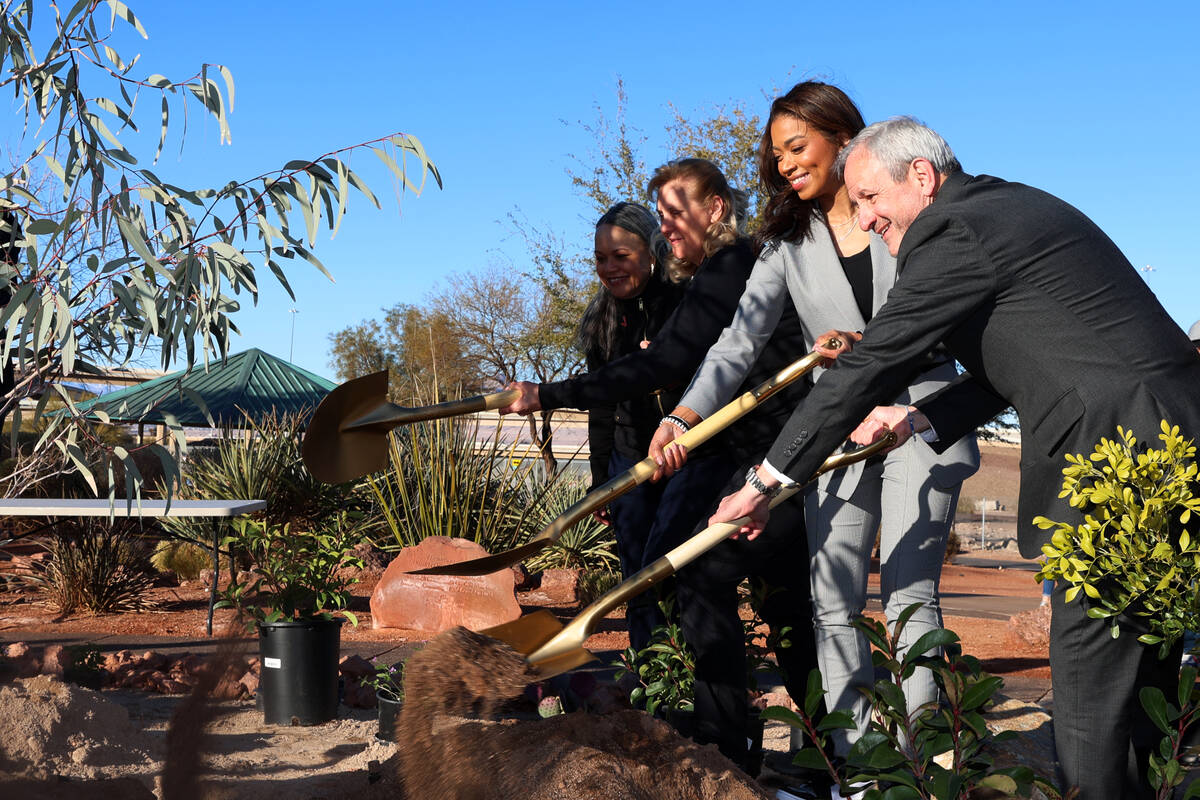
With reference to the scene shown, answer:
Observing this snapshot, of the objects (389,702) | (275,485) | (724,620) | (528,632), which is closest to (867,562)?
(724,620)

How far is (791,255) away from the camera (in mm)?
2863

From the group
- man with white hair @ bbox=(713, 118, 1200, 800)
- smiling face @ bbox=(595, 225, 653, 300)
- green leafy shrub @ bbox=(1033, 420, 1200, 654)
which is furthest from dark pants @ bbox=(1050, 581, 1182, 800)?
smiling face @ bbox=(595, 225, 653, 300)

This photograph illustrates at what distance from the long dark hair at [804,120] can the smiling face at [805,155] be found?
18 millimetres

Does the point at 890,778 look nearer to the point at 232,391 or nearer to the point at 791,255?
the point at 791,255

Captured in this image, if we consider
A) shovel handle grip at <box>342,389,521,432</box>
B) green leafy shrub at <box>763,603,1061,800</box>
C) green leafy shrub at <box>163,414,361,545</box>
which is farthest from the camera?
green leafy shrub at <box>163,414,361,545</box>

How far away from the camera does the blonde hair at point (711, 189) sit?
321 cm

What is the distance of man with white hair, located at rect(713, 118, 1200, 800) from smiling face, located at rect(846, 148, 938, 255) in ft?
0.23

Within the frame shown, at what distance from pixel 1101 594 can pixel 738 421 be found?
1.28 metres

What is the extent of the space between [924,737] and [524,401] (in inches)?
59.3

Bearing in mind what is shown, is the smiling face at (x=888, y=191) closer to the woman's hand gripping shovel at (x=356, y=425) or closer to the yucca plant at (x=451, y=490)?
the woman's hand gripping shovel at (x=356, y=425)

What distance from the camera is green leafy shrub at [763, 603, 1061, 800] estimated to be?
1.66 metres

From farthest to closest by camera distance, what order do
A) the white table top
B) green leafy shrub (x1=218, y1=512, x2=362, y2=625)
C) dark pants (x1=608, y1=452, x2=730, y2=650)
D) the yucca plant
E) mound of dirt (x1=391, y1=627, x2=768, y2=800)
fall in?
the yucca plant → the white table top → green leafy shrub (x1=218, y1=512, x2=362, y2=625) → dark pants (x1=608, y1=452, x2=730, y2=650) → mound of dirt (x1=391, y1=627, x2=768, y2=800)

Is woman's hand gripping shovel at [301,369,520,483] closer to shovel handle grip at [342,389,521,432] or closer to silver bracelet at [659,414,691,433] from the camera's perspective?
shovel handle grip at [342,389,521,432]

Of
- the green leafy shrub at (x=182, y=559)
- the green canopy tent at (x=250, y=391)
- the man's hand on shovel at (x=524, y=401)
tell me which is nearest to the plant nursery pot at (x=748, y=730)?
the man's hand on shovel at (x=524, y=401)
